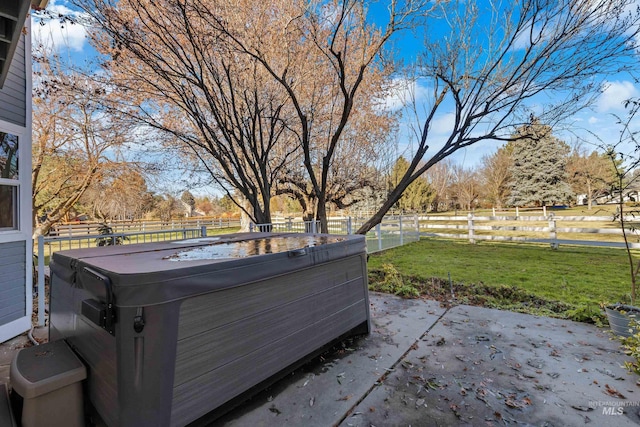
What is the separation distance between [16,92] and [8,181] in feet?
3.40

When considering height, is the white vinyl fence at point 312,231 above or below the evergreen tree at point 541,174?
below

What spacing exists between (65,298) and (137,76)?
15.8ft

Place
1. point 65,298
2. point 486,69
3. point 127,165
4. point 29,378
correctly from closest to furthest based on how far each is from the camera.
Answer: point 29,378
point 65,298
point 486,69
point 127,165

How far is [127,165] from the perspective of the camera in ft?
30.8

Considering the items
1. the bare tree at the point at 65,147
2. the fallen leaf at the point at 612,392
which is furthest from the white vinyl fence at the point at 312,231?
the fallen leaf at the point at 612,392

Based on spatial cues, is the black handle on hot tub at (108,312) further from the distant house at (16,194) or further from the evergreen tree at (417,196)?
the evergreen tree at (417,196)

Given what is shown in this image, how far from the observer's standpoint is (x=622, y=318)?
8.25 ft

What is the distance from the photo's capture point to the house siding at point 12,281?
314 cm

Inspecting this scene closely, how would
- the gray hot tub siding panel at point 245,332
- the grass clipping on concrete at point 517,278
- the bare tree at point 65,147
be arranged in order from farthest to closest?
the bare tree at point 65,147 < the grass clipping on concrete at point 517,278 < the gray hot tub siding panel at point 245,332

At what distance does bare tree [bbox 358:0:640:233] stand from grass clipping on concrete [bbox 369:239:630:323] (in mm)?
1550

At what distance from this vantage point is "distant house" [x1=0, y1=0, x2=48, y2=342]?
3.19m

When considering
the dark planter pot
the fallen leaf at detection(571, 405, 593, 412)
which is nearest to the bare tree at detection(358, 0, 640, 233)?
the dark planter pot

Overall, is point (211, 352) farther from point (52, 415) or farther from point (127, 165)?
point (127, 165)

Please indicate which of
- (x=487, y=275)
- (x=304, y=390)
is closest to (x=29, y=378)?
(x=304, y=390)
